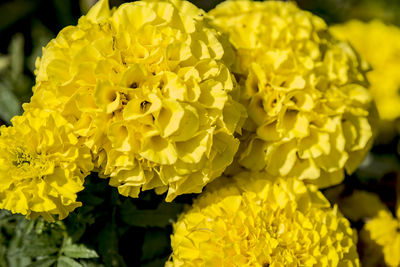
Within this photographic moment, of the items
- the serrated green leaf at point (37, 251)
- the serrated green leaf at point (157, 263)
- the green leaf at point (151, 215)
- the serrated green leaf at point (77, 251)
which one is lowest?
the serrated green leaf at point (157, 263)

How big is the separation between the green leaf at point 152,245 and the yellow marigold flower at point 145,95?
0.25m

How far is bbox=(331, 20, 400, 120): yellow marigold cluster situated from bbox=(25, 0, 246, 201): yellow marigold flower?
97cm

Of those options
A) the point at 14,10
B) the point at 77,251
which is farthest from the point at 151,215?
the point at 14,10

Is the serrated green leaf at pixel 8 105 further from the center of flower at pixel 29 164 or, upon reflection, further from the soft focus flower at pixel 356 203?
the soft focus flower at pixel 356 203

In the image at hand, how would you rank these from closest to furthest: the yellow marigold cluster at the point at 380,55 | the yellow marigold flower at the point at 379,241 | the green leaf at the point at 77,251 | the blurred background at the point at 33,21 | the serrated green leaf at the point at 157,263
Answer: the green leaf at the point at 77,251 < the serrated green leaf at the point at 157,263 < the yellow marigold flower at the point at 379,241 < the blurred background at the point at 33,21 < the yellow marigold cluster at the point at 380,55

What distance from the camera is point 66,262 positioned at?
1.13 m

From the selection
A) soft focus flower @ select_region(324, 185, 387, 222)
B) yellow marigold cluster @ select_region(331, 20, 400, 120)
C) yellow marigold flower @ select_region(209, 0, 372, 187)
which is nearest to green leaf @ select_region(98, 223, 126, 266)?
yellow marigold flower @ select_region(209, 0, 372, 187)

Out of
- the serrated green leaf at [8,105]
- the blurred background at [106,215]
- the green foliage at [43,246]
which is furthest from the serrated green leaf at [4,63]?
the green foliage at [43,246]

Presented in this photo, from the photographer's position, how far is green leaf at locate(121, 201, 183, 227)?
1207mm

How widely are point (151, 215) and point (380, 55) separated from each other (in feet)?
3.71

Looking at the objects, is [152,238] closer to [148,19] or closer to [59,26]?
[148,19]

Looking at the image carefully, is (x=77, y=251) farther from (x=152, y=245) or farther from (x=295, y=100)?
(x=295, y=100)

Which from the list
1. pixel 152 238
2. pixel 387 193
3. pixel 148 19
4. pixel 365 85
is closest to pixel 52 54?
pixel 148 19

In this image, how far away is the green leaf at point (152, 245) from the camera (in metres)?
1.25
